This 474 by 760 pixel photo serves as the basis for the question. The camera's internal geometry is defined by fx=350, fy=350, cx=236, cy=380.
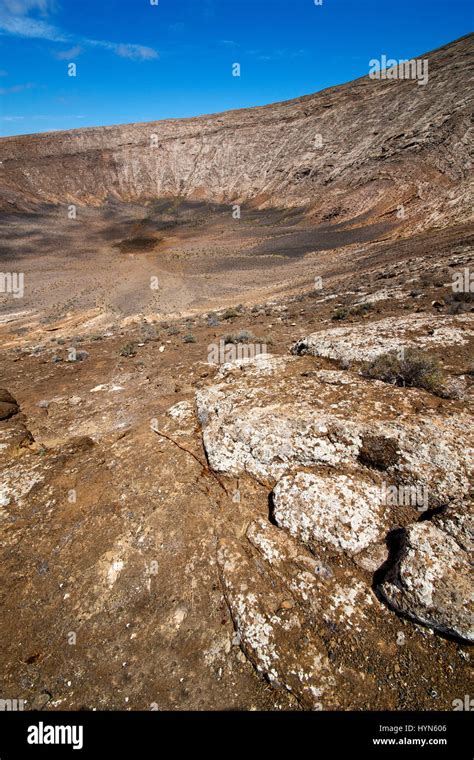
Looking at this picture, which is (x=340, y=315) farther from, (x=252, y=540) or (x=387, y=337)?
(x=252, y=540)

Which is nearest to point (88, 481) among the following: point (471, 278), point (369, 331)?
point (369, 331)

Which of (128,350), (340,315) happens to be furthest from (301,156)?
(128,350)

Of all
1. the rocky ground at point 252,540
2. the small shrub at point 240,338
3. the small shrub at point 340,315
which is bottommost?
the rocky ground at point 252,540

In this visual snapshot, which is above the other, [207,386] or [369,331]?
[369,331]

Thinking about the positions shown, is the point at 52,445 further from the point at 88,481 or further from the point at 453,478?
the point at 453,478

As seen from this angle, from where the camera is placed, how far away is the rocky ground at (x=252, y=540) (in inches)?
146

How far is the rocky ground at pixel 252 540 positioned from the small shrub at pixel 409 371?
0.34 feet

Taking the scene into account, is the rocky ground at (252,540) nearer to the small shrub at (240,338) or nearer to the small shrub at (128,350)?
the small shrub at (240,338)

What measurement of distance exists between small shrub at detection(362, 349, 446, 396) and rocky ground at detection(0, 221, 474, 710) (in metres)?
0.10

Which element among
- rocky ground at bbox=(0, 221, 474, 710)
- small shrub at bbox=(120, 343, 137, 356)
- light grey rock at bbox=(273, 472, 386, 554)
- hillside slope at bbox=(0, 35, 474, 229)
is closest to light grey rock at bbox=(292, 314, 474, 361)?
rocky ground at bbox=(0, 221, 474, 710)

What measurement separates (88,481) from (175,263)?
3339 cm

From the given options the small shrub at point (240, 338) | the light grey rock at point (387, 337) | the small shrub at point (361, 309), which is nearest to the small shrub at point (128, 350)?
the small shrub at point (240, 338)

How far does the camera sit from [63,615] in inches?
170

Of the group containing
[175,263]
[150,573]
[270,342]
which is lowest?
[150,573]
